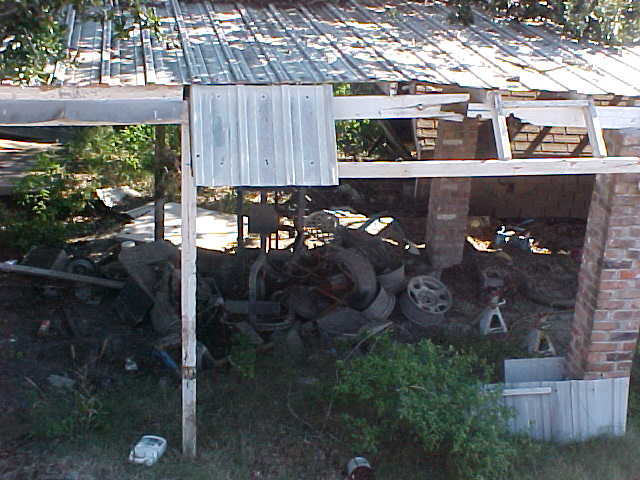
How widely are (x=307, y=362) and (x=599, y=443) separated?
8.72 ft

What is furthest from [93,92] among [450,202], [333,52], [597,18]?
[450,202]

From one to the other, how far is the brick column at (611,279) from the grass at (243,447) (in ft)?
2.18

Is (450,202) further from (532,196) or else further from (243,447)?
(243,447)

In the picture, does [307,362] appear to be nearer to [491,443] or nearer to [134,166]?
[491,443]

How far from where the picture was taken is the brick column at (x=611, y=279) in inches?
232

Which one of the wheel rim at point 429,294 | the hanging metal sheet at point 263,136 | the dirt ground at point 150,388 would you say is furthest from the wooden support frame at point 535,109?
the wheel rim at point 429,294

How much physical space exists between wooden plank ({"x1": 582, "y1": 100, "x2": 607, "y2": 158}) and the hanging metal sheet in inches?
71.6

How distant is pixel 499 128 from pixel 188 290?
2.38 m

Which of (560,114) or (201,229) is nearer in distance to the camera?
(560,114)

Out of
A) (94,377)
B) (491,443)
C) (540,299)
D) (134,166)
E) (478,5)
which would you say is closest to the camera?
(491,443)

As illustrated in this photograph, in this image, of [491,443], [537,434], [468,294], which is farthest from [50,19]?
[468,294]

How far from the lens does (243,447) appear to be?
577 centimetres

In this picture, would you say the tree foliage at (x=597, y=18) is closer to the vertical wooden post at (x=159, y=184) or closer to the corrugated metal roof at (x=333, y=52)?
the corrugated metal roof at (x=333, y=52)

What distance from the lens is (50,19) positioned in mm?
5387
